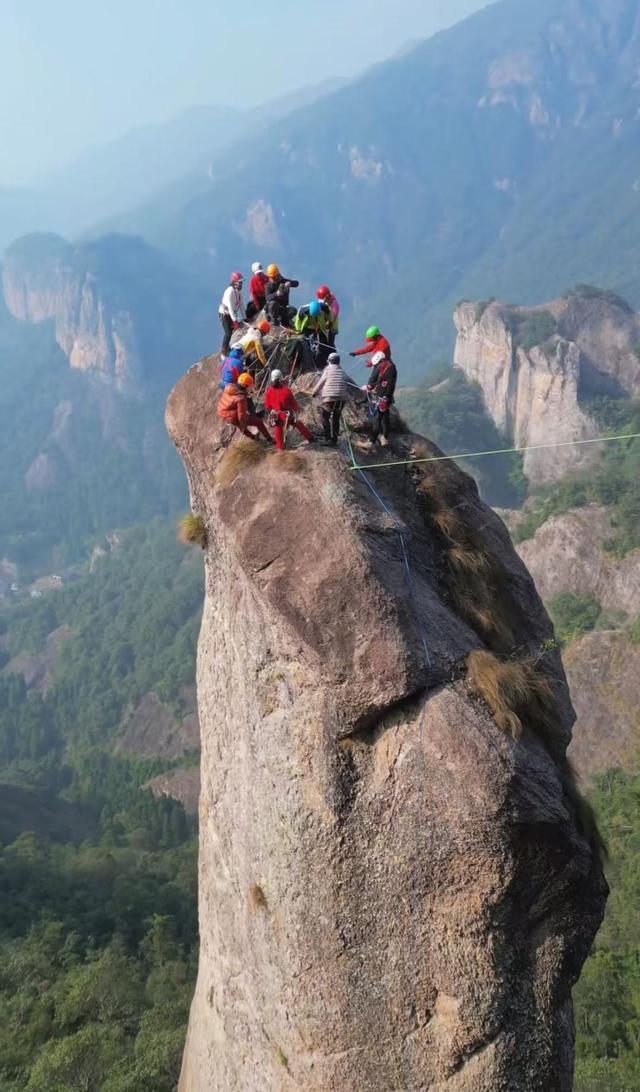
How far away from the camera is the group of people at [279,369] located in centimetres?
1050

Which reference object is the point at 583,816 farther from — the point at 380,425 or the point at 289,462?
the point at 380,425

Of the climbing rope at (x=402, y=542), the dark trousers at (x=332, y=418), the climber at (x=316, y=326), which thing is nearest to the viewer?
the climbing rope at (x=402, y=542)

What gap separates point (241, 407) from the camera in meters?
10.5

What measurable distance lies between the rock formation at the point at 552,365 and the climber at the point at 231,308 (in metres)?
62.4

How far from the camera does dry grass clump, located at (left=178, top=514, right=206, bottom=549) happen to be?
11.7 meters

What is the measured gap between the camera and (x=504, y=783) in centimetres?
794

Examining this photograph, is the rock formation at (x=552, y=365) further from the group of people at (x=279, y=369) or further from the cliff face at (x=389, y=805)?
the cliff face at (x=389, y=805)

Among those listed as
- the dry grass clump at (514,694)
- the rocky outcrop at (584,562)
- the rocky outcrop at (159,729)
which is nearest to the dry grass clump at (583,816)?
the dry grass clump at (514,694)

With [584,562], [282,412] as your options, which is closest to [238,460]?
[282,412]

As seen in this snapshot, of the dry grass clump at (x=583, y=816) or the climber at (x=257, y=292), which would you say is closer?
the dry grass clump at (x=583, y=816)

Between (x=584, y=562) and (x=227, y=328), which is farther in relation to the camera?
(x=584, y=562)

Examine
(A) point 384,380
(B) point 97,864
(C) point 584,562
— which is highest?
(C) point 584,562

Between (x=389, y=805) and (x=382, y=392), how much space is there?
6.09 metres

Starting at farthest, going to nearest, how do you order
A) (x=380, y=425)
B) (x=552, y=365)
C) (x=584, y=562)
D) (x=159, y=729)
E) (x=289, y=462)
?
(x=159, y=729) → (x=552, y=365) → (x=584, y=562) → (x=380, y=425) → (x=289, y=462)
